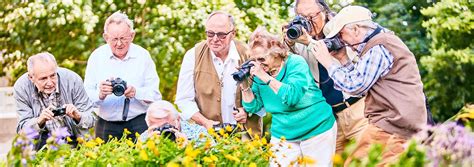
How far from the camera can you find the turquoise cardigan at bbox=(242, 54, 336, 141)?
6.68 metres

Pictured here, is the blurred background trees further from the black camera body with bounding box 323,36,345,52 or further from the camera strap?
the black camera body with bounding box 323,36,345,52

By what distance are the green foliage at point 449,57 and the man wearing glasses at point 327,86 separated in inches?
303

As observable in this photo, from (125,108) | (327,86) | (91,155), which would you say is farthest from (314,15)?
(91,155)

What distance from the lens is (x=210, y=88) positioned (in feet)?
24.0

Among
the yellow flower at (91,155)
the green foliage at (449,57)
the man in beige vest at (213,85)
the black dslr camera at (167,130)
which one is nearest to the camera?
the yellow flower at (91,155)

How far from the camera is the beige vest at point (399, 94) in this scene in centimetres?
581

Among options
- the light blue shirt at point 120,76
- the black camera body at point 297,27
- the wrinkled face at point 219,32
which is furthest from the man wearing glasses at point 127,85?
the black camera body at point 297,27

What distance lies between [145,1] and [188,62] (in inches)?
232

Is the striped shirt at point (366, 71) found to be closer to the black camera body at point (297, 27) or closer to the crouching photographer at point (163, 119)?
the black camera body at point (297, 27)

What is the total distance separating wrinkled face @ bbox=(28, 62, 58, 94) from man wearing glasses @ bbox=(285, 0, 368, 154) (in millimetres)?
1421

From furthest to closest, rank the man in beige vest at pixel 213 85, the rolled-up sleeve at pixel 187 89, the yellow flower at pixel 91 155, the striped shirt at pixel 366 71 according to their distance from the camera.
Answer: the rolled-up sleeve at pixel 187 89, the man in beige vest at pixel 213 85, the striped shirt at pixel 366 71, the yellow flower at pixel 91 155

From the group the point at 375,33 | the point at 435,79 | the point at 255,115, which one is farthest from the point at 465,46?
the point at 375,33

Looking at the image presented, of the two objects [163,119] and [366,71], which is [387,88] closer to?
[366,71]

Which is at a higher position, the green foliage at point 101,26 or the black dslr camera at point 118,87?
the black dslr camera at point 118,87
